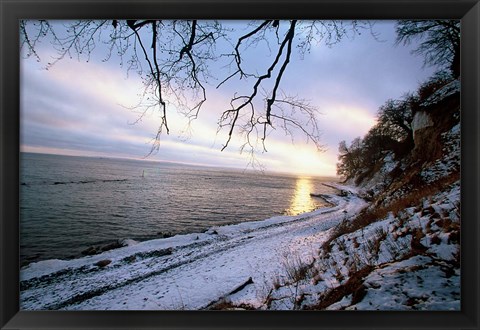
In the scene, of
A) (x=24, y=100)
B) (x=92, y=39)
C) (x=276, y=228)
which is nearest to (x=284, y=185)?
(x=276, y=228)

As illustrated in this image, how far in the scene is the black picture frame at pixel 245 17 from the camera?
4.69 ft

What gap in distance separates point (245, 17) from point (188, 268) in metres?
2.31

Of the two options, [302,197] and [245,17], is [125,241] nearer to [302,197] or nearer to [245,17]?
[302,197]

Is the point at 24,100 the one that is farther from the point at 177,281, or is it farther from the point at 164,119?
the point at 177,281

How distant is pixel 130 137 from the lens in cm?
191

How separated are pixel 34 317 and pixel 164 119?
1879 mm

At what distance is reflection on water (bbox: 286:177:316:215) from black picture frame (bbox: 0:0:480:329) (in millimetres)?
882

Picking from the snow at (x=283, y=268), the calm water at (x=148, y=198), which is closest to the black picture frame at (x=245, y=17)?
the snow at (x=283, y=268)

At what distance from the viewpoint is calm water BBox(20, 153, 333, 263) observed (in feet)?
6.15

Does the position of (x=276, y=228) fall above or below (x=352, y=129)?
below

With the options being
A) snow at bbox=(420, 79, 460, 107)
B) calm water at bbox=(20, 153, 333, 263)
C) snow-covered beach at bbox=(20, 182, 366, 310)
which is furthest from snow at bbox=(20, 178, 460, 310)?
snow at bbox=(420, 79, 460, 107)

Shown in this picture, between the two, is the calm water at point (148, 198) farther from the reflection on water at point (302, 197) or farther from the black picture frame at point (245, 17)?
the black picture frame at point (245, 17)

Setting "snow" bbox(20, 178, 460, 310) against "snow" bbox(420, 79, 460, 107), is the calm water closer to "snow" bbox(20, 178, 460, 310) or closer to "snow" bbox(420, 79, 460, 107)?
"snow" bbox(20, 178, 460, 310)
